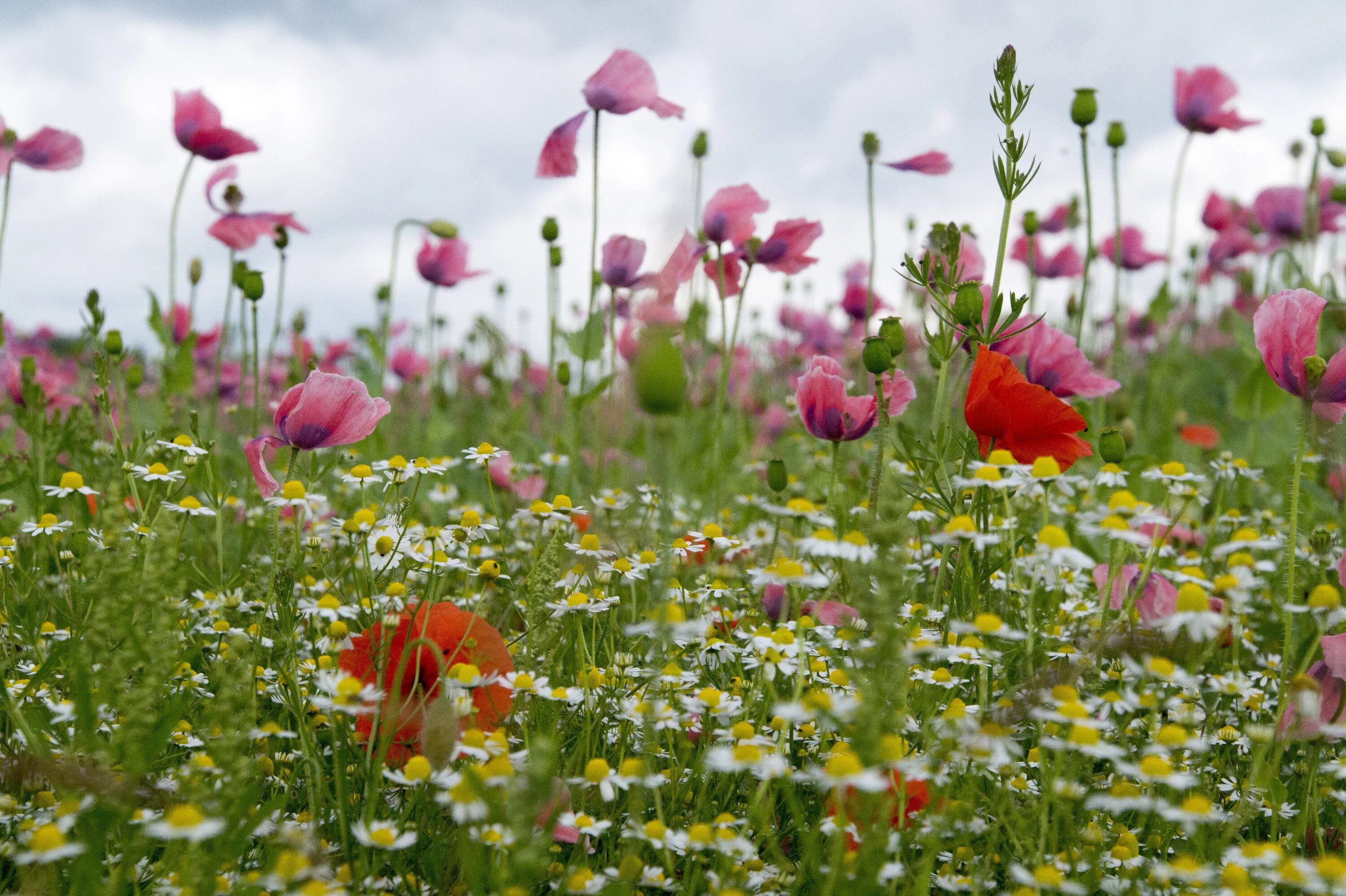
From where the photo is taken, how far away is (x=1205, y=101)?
3447 millimetres

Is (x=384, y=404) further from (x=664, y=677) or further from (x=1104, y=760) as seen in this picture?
(x=1104, y=760)

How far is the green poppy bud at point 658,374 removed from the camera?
109 centimetres

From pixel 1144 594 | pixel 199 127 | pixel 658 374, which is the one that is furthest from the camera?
pixel 199 127

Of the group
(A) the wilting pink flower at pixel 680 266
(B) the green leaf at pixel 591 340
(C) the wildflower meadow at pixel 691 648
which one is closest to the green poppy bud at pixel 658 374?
(C) the wildflower meadow at pixel 691 648

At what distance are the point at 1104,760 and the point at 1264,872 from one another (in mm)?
627

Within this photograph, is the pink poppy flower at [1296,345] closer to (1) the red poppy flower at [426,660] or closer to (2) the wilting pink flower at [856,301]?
(1) the red poppy flower at [426,660]

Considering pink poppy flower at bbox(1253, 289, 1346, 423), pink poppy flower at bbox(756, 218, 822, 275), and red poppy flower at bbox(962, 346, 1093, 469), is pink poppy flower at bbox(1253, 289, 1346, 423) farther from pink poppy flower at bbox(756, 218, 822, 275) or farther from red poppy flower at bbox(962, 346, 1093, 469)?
pink poppy flower at bbox(756, 218, 822, 275)

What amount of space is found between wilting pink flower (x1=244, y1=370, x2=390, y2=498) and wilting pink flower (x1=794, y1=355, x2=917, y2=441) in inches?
33.0

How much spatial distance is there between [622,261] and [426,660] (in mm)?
1761

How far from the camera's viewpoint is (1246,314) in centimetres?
671

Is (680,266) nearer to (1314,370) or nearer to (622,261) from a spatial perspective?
(622,261)

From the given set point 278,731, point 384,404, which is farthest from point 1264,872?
point 384,404

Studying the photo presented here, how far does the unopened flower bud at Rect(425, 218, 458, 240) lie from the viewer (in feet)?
10.9

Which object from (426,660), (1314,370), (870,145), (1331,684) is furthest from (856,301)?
(426,660)
